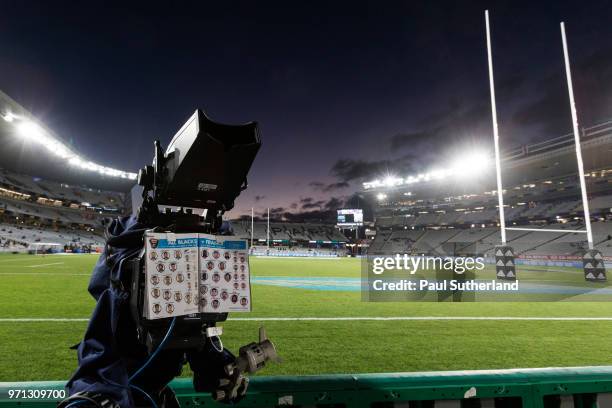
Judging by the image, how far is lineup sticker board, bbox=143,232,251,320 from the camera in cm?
124

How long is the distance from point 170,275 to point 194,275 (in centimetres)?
9

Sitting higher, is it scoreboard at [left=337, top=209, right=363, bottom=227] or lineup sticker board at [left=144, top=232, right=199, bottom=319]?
scoreboard at [left=337, top=209, right=363, bottom=227]

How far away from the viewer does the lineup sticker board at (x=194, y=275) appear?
1.24 m

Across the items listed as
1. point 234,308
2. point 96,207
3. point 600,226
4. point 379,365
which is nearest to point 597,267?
point 379,365

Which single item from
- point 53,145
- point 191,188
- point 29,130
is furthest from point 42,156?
point 191,188

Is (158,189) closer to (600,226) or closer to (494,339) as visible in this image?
(494,339)

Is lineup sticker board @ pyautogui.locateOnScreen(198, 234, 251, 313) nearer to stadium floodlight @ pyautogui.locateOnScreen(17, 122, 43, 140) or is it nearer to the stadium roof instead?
the stadium roof

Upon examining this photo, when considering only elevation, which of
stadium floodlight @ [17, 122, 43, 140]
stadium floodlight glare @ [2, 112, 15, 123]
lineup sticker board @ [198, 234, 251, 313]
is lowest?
lineup sticker board @ [198, 234, 251, 313]

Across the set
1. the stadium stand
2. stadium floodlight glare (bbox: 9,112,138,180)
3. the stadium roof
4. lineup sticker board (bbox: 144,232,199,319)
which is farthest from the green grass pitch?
stadium floodlight glare (bbox: 9,112,138,180)

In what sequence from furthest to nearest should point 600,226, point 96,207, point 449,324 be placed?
point 96,207 < point 600,226 < point 449,324

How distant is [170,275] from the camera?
128 cm

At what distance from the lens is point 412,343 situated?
518 centimetres

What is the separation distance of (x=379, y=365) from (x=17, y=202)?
6742 centimetres

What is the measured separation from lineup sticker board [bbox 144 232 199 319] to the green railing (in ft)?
3.18
